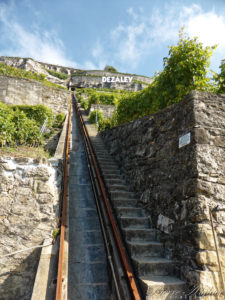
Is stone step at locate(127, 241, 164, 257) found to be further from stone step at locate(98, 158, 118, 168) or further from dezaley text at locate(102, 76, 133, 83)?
dezaley text at locate(102, 76, 133, 83)

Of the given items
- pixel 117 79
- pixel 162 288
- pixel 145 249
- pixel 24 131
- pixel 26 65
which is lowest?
pixel 162 288

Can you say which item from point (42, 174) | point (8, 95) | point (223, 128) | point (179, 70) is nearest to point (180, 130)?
point (223, 128)

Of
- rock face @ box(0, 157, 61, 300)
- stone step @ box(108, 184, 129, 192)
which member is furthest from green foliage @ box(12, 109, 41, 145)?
stone step @ box(108, 184, 129, 192)

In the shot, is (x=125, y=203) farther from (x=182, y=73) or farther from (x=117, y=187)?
(x=182, y=73)

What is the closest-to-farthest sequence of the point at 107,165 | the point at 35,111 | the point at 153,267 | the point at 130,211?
the point at 153,267 < the point at 130,211 < the point at 107,165 < the point at 35,111

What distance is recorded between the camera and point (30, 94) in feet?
44.6

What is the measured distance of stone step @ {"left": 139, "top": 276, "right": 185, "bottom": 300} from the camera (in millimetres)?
2666

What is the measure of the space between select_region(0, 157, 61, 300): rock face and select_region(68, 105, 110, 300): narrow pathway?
556 mm

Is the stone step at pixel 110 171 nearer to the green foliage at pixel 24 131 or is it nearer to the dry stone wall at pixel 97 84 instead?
the green foliage at pixel 24 131

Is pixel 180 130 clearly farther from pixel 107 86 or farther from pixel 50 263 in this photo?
pixel 107 86

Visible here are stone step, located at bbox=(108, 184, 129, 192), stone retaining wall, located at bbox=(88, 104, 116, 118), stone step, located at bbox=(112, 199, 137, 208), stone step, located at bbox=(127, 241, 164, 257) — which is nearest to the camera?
stone step, located at bbox=(127, 241, 164, 257)

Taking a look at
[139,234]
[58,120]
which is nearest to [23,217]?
[139,234]

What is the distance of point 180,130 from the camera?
12.3 ft

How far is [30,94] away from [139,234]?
1259 centimetres
